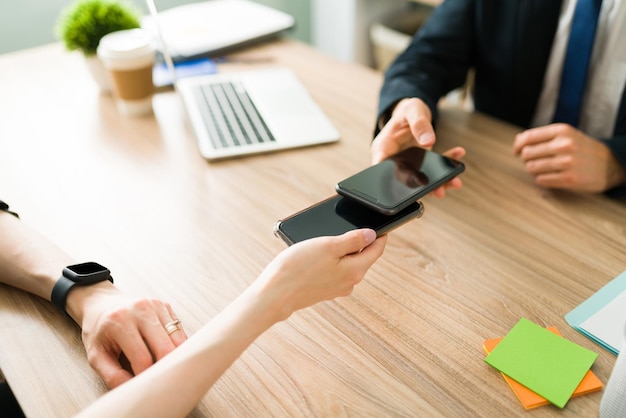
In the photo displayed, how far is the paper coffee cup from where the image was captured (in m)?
1.08

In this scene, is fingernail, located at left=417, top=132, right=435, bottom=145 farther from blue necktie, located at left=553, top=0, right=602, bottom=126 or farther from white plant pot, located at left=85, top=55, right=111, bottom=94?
white plant pot, located at left=85, top=55, right=111, bottom=94

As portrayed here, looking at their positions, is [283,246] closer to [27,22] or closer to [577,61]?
[577,61]

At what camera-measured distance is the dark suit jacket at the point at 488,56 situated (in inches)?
42.6

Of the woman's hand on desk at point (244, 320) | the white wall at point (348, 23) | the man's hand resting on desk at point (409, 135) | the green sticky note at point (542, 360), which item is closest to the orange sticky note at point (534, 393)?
the green sticky note at point (542, 360)

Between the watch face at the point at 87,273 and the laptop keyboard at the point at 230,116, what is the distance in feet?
1.28

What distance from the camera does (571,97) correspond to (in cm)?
110

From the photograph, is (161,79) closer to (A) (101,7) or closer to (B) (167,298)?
(A) (101,7)

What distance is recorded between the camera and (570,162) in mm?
862

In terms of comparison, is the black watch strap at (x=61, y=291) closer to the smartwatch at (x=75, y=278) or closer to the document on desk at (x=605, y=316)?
the smartwatch at (x=75, y=278)

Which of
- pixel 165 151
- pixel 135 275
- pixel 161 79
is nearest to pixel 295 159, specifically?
pixel 165 151

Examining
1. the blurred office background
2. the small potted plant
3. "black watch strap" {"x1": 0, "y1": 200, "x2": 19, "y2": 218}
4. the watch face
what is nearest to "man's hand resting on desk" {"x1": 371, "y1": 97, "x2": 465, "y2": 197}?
the watch face

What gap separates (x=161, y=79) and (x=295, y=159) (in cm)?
49

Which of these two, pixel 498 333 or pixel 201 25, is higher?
pixel 201 25

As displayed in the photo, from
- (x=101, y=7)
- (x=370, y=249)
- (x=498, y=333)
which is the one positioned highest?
(x=101, y=7)
